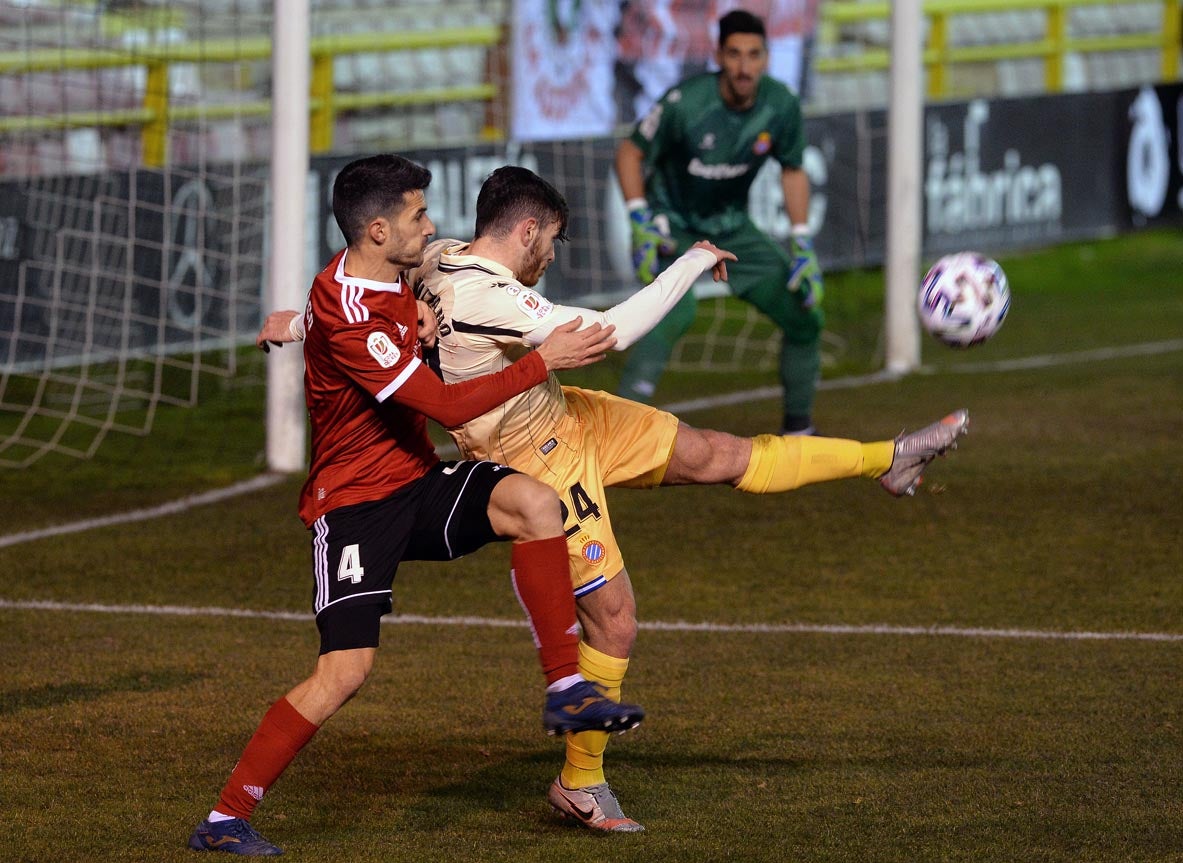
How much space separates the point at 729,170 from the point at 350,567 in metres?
4.91

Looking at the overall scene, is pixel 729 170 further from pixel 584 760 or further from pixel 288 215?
pixel 584 760

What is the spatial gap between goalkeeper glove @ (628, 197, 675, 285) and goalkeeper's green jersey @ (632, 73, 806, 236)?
16.2 inches

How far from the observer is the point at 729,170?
28.9ft

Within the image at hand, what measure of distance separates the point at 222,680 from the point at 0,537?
265cm

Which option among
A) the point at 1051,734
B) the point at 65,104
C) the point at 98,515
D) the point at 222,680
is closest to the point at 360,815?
the point at 222,680

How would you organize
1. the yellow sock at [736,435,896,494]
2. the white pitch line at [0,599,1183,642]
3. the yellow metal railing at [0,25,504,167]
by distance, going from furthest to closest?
the yellow metal railing at [0,25,504,167], the white pitch line at [0,599,1183,642], the yellow sock at [736,435,896,494]

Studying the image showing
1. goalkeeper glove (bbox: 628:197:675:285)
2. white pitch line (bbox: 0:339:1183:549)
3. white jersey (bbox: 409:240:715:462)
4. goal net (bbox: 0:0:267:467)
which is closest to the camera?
white jersey (bbox: 409:240:715:462)

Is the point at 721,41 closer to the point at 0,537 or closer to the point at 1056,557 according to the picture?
the point at 1056,557

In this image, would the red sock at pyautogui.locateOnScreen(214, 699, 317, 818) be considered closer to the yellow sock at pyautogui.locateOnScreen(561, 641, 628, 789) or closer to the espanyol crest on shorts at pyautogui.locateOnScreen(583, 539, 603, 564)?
the yellow sock at pyautogui.locateOnScreen(561, 641, 628, 789)

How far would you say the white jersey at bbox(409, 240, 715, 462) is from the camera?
4406mm

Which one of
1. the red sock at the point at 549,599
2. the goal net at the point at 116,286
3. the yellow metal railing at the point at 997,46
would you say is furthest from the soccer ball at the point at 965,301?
the yellow metal railing at the point at 997,46

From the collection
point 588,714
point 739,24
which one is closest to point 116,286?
point 739,24

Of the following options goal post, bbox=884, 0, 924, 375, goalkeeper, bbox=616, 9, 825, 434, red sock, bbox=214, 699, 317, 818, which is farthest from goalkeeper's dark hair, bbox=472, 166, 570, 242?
goal post, bbox=884, 0, 924, 375

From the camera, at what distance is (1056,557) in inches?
294
